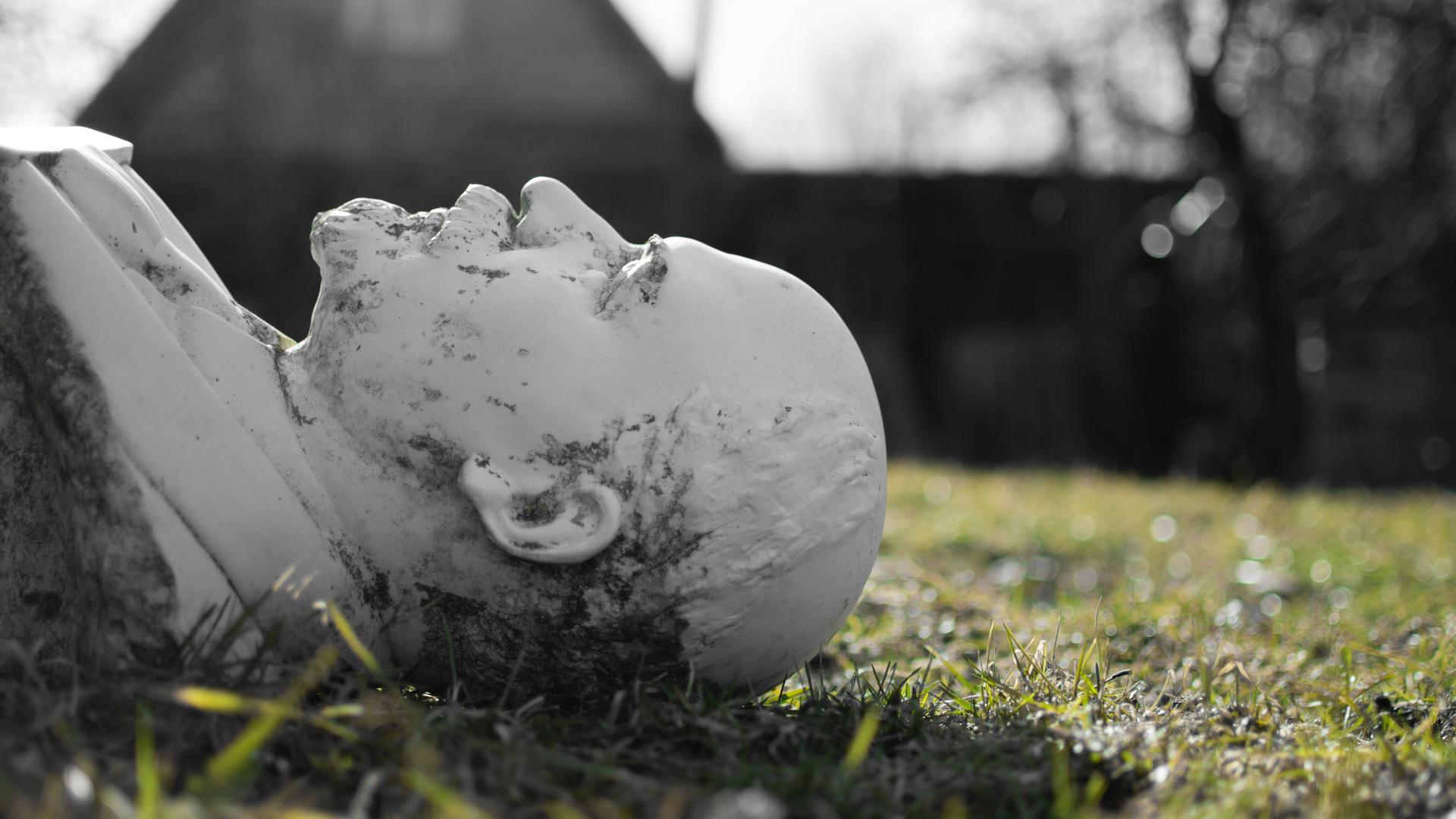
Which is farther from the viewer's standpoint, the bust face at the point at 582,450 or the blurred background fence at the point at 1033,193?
the blurred background fence at the point at 1033,193

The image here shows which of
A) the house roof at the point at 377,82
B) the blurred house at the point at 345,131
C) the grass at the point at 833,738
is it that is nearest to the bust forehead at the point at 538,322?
the grass at the point at 833,738

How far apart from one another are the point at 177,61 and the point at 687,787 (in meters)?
7.16

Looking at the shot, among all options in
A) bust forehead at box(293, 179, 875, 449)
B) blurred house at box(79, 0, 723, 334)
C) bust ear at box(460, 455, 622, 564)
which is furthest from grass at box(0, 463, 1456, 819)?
blurred house at box(79, 0, 723, 334)

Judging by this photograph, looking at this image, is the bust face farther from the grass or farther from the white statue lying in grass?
the grass

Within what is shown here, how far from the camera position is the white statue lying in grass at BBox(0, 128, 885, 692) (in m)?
1.78

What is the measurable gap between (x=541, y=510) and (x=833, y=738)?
1.97ft

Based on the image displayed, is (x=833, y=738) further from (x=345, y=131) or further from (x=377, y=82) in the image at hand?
(x=377, y=82)

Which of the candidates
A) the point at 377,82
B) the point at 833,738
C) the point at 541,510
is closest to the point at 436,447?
the point at 541,510

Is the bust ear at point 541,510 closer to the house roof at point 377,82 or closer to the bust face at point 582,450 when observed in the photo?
the bust face at point 582,450

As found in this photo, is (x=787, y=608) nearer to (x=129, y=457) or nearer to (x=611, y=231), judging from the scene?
(x=611, y=231)

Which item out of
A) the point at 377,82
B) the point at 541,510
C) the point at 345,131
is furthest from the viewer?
the point at 377,82

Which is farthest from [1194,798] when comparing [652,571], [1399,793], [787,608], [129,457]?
[129,457]

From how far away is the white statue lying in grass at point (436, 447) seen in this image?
1781mm

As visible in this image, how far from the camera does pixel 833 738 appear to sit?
1.89 metres
